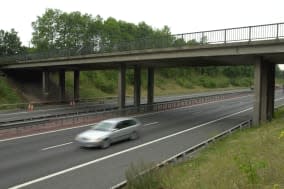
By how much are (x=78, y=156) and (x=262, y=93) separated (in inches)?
660

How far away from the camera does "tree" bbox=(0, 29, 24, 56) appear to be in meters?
71.8

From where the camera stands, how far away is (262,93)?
2827 cm

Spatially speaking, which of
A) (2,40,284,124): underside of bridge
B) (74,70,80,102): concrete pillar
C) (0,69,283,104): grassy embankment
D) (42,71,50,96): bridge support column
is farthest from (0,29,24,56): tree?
(2,40,284,124): underside of bridge

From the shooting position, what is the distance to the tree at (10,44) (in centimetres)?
7175

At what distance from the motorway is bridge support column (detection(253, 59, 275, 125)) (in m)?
2.66

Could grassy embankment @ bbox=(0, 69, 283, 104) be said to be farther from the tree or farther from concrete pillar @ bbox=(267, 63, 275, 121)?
concrete pillar @ bbox=(267, 63, 275, 121)

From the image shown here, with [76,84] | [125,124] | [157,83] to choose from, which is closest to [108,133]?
[125,124]

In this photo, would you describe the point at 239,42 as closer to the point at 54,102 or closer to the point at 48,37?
the point at 54,102

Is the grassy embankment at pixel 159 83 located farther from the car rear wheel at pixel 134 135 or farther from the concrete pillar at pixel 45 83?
the car rear wheel at pixel 134 135

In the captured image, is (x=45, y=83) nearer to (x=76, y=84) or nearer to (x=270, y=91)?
(x=76, y=84)

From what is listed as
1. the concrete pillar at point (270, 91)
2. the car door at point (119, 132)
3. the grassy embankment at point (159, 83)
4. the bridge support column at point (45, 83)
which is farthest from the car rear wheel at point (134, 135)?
the grassy embankment at point (159, 83)

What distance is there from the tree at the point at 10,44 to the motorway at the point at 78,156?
168 ft

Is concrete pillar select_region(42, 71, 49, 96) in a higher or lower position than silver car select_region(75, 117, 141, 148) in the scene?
higher

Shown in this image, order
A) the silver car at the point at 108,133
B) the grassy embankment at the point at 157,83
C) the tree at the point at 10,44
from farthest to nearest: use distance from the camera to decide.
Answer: the tree at the point at 10,44, the grassy embankment at the point at 157,83, the silver car at the point at 108,133
